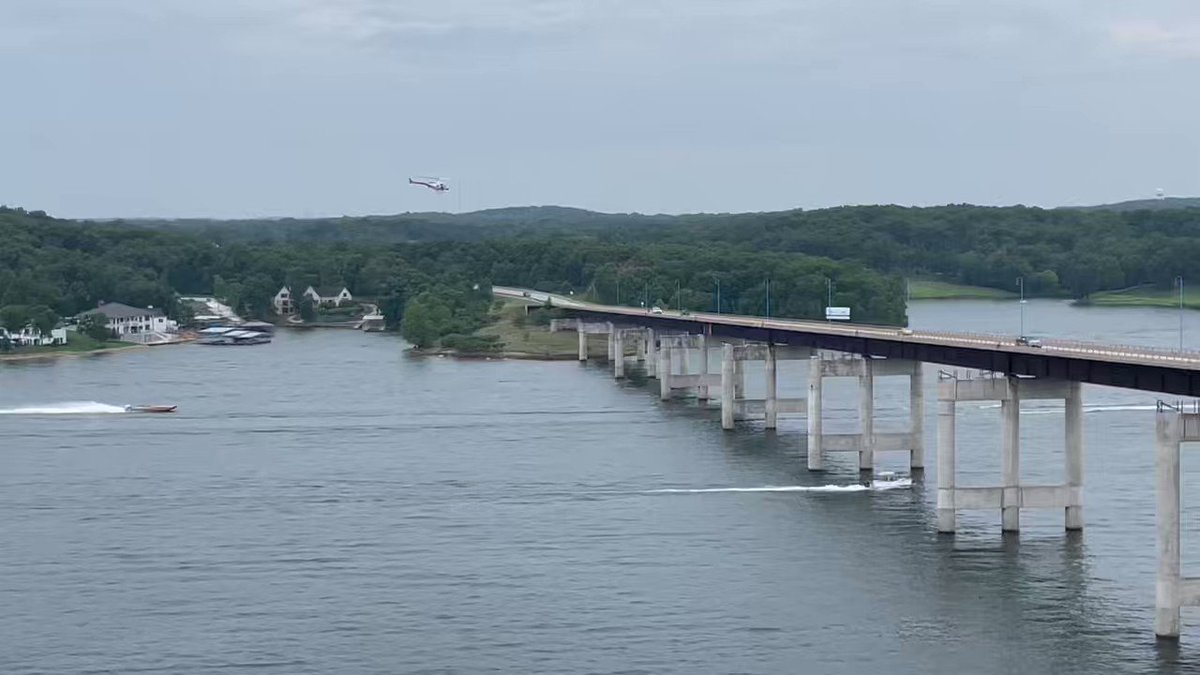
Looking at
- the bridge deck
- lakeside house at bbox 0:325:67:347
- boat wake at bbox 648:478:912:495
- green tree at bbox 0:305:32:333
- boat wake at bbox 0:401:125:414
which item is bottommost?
boat wake at bbox 648:478:912:495

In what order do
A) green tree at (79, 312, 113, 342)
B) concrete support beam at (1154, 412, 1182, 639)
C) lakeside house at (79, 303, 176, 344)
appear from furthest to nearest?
lakeside house at (79, 303, 176, 344)
green tree at (79, 312, 113, 342)
concrete support beam at (1154, 412, 1182, 639)

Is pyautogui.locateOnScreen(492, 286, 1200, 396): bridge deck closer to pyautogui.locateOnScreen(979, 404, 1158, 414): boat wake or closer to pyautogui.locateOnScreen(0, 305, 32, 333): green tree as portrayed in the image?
pyautogui.locateOnScreen(979, 404, 1158, 414): boat wake

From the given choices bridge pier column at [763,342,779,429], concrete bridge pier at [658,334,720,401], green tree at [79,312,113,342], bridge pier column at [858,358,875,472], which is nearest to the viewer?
bridge pier column at [858,358,875,472]

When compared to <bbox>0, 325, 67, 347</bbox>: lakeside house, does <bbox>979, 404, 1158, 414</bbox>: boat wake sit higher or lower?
lower

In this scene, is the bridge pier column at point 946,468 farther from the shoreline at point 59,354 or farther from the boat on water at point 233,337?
the boat on water at point 233,337

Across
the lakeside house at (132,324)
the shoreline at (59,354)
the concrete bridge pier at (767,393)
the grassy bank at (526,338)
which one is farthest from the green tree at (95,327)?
the concrete bridge pier at (767,393)

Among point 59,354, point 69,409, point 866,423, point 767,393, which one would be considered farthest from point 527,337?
point 866,423

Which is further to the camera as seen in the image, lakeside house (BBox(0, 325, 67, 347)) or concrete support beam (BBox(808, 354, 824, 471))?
lakeside house (BBox(0, 325, 67, 347))

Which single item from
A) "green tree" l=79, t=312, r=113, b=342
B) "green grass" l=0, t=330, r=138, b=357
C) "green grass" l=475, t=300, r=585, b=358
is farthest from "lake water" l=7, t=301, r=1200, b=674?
"green tree" l=79, t=312, r=113, b=342
